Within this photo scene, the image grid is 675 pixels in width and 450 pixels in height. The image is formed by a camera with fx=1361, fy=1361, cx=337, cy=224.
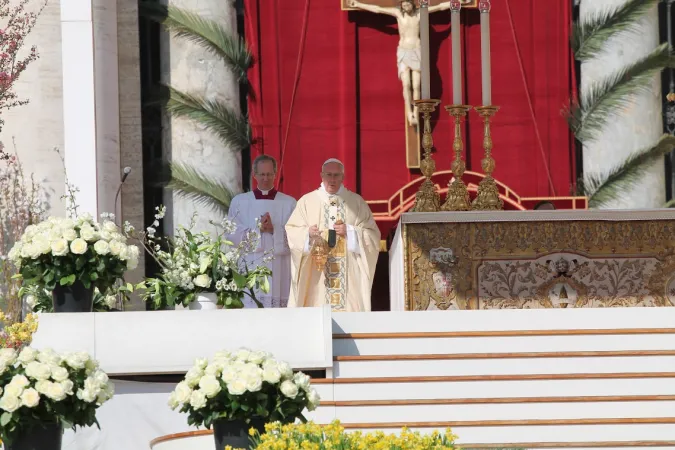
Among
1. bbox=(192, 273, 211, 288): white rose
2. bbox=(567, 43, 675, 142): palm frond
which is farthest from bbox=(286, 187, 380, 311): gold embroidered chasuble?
bbox=(567, 43, 675, 142): palm frond

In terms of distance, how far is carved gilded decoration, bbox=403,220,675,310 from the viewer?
9422mm

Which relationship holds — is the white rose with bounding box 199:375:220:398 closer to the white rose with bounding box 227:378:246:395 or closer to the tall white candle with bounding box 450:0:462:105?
the white rose with bounding box 227:378:246:395

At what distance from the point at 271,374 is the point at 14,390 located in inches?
42.3

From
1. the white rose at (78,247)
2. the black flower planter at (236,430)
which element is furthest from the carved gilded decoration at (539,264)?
the black flower planter at (236,430)

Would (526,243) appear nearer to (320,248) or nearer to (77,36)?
(320,248)

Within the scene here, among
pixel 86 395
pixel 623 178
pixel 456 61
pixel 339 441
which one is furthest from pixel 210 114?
pixel 339 441

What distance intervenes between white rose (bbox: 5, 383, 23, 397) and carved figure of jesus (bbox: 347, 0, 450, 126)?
7.77 meters

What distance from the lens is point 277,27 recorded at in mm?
13250

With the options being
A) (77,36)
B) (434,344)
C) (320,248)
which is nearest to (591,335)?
(434,344)

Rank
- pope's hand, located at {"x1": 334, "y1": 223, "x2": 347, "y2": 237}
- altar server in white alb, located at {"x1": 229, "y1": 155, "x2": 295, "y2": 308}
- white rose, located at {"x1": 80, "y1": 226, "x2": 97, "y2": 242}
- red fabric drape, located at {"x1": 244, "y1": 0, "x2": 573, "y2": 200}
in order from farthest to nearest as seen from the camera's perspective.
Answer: red fabric drape, located at {"x1": 244, "y1": 0, "x2": 573, "y2": 200}, altar server in white alb, located at {"x1": 229, "y1": 155, "x2": 295, "y2": 308}, pope's hand, located at {"x1": 334, "y1": 223, "x2": 347, "y2": 237}, white rose, located at {"x1": 80, "y1": 226, "x2": 97, "y2": 242}

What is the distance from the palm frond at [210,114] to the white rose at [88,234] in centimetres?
496

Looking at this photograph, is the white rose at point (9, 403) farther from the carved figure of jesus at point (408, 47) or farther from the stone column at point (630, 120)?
the stone column at point (630, 120)

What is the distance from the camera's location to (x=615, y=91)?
13.0 m

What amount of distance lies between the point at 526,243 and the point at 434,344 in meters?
1.64
